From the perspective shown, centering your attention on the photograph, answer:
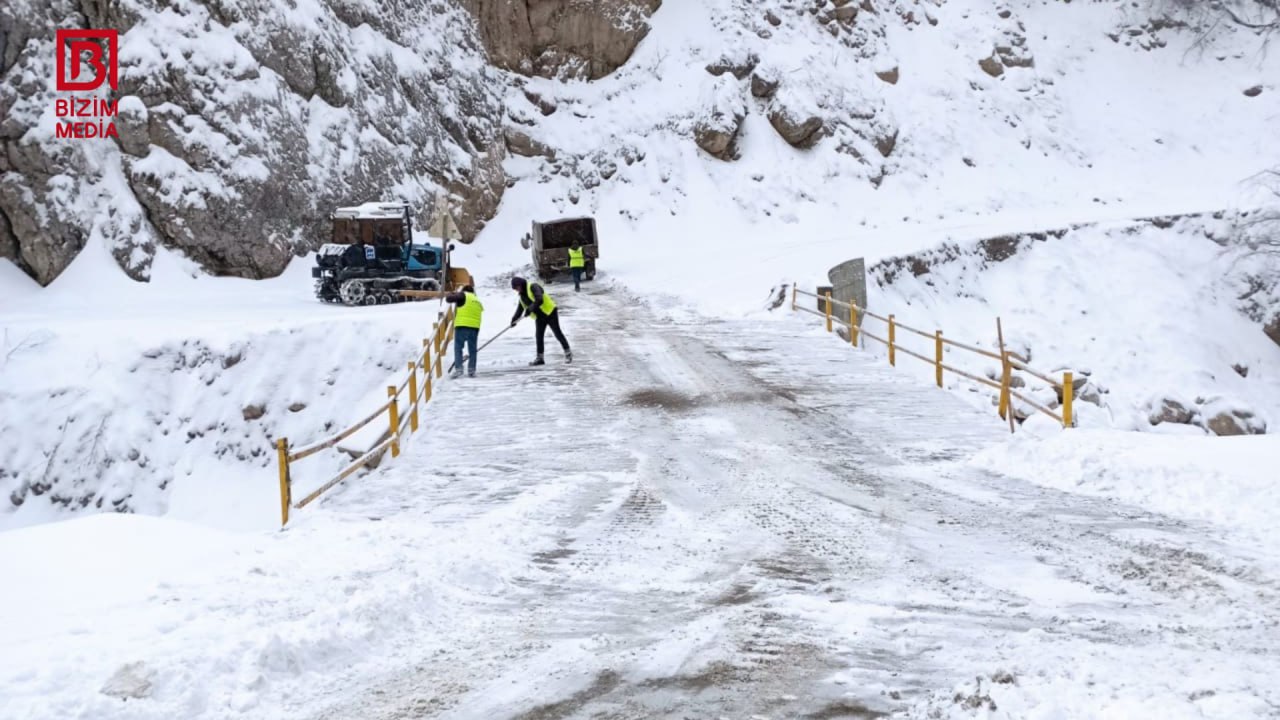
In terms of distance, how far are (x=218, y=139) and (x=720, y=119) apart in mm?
20658

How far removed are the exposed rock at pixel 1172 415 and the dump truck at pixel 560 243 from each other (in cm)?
1699

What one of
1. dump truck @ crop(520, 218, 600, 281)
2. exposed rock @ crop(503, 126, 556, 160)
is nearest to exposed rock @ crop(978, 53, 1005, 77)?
exposed rock @ crop(503, 126, 556, 160)

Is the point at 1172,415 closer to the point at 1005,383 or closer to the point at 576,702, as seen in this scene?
the point at 1005,383

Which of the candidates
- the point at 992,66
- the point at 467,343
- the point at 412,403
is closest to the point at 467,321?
the point at 467,343

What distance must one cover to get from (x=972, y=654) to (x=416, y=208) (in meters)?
33.5

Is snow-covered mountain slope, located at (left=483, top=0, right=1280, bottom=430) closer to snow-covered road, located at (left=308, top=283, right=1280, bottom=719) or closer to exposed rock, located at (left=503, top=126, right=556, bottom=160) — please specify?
exposed rock, located at (left=503, top=126, right=556, bottom=160)

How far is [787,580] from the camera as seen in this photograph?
6.72 m

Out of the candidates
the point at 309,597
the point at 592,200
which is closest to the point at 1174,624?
the point at 309,597

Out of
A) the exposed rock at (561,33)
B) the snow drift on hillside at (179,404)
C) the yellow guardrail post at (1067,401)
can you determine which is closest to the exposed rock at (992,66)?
the exposed rock at (561,33)

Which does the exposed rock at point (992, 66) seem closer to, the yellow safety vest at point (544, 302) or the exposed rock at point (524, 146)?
the exposed rock at point (524, 146)

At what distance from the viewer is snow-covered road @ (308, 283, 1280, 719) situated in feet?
16.1

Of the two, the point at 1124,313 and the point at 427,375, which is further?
the point at 1124,313

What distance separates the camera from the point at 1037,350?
84.3 ft

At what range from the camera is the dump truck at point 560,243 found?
104 ft
